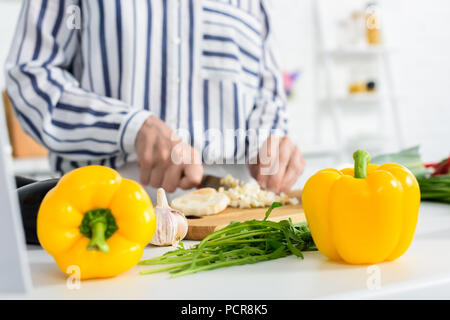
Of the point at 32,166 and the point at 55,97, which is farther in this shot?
the point at 32,166

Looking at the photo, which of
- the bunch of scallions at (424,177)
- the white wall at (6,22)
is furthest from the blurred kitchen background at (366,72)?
the bunch of scallions at (424,177)

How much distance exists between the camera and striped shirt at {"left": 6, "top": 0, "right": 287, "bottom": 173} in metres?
1.25

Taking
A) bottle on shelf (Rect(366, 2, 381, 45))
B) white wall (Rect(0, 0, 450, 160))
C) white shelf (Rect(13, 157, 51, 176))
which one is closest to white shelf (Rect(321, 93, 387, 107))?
white wall (Rect(0, 0, 450, 160))

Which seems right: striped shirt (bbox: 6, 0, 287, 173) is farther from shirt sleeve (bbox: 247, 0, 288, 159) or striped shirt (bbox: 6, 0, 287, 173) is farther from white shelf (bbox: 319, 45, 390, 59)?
white shelf (bbox: 319, 45, 390, 59)

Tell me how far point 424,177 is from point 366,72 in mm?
2881

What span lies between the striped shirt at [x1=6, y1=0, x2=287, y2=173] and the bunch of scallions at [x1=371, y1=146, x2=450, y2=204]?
406mm

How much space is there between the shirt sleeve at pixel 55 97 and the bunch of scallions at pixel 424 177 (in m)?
0.60

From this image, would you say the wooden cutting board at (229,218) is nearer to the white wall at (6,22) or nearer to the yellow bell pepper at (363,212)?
the yellow bell pepper at (363,212)

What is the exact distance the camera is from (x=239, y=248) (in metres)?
0.62

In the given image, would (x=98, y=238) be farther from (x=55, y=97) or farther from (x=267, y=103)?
(x=267, y=103)

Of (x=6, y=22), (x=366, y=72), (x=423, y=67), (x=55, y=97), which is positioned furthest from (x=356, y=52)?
(x=55, y=97)

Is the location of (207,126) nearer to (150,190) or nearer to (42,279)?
(150,190)

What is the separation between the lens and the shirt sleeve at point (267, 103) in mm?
1451

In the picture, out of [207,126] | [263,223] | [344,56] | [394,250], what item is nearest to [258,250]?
[263,223]
